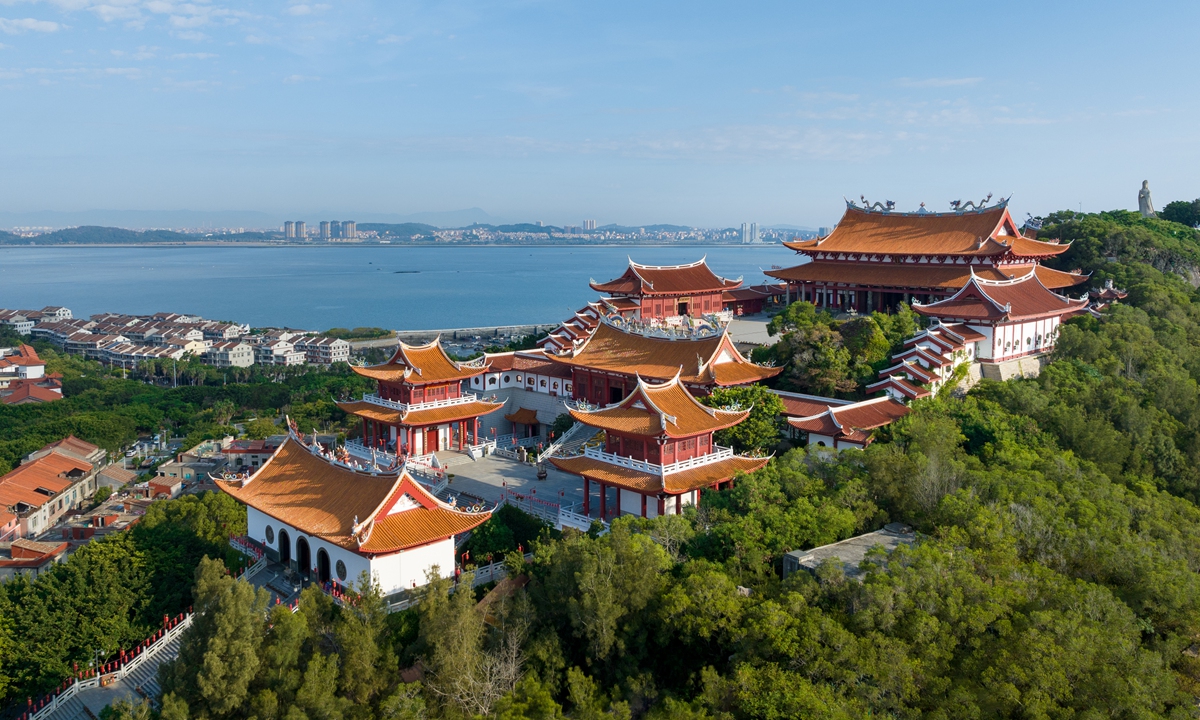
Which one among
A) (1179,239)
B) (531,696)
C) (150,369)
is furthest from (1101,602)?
(150,369)

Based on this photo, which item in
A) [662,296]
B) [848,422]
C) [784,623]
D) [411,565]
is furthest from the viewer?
[662,296]

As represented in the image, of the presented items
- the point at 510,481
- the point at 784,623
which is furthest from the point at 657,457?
the point at 784,623

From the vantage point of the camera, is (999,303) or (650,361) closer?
(650,361)

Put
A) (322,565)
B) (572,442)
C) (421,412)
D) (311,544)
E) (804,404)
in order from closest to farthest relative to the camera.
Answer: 1. (322,565)
2. (311,544)
3. (804,404)
4. (572,442)
5. (421,412)

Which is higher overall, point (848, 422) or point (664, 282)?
point (664, 282)

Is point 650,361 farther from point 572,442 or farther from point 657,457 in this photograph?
point 657,457

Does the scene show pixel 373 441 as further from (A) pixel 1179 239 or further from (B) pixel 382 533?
(A) pixel 1179 239

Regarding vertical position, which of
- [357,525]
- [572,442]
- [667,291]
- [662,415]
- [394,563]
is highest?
[667,291]

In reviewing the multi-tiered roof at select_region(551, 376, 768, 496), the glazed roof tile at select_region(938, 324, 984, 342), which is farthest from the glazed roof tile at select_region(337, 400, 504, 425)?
the glazed roof tile at select_region(938, 324, 984, 342)
